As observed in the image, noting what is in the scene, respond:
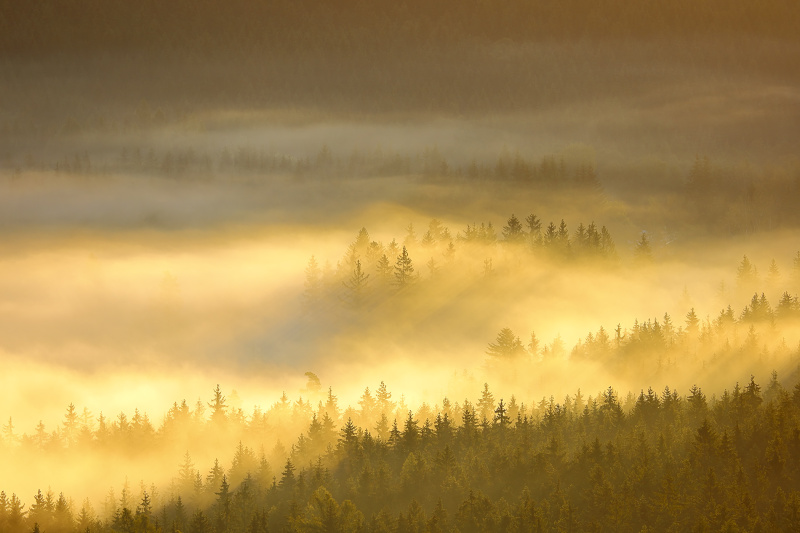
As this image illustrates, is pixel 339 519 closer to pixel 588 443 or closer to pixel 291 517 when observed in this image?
pixel 291 517

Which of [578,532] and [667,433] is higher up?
[667,433]

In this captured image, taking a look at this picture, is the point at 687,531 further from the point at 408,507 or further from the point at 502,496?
the point at 408,507

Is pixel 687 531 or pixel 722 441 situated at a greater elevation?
pixel 722 441

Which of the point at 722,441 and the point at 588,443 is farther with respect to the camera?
the point at 588,443

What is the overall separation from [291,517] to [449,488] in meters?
28.1

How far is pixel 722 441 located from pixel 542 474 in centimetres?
3140

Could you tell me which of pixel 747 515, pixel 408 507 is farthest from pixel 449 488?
pixel 747 515

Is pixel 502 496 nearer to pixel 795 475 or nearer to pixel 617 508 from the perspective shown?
pixel 617 508

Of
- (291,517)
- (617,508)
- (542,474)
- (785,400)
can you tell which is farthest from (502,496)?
(785,400)

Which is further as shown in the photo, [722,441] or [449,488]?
[449,488]

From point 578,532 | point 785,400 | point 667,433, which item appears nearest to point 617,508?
point 578,532

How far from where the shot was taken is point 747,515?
567ft

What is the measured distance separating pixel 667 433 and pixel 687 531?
66.8 feet

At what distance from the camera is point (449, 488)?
643ft
